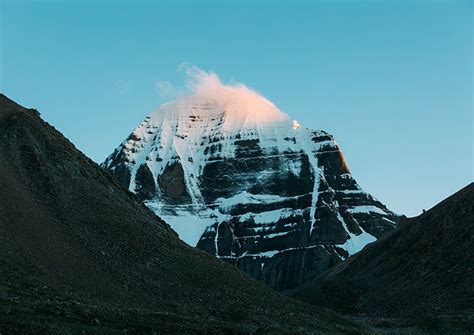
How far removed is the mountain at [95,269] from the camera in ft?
161

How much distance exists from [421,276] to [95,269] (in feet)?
228

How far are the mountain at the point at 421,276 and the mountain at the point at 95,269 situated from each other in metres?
24.4

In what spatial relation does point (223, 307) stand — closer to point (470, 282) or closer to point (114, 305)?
point (114, 305)

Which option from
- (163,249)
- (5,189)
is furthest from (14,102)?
(163,249)

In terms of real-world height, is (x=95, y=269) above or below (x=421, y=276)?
below

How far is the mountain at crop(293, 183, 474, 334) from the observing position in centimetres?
9775

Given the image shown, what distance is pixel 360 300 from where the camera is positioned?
402 feet

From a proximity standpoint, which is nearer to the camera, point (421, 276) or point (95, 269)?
point (95, 269)

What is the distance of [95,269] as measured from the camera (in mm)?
66688

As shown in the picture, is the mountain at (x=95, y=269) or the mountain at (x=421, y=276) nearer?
the mountain at (x=95, y=269)

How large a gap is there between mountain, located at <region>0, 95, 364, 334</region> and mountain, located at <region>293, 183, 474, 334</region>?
2436 cm

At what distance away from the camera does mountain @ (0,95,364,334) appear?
49156 millimetres

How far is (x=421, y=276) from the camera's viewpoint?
118375 millimetres

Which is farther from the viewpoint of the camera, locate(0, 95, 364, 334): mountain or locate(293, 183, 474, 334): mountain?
locate(293, 183, 474, 334): mountain
